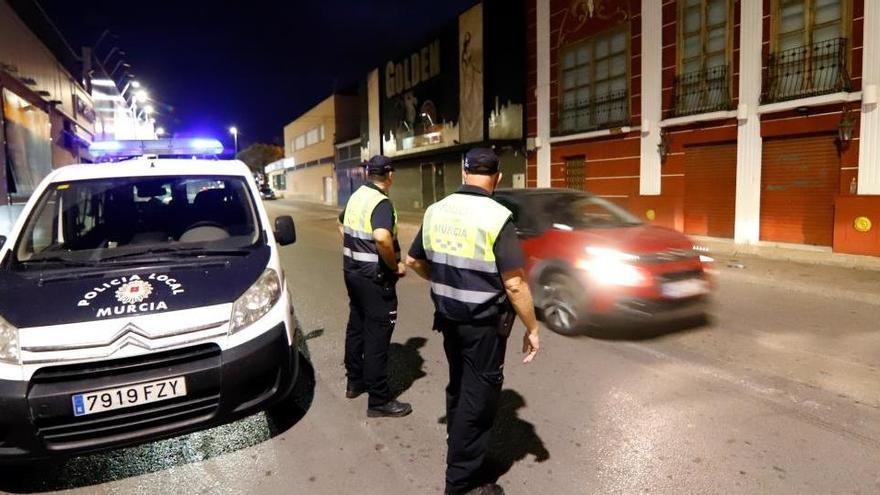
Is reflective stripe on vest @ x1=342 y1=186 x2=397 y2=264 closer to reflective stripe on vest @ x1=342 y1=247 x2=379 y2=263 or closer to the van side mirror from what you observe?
reflective stripe on vest @ x1=342 y1=247 x2=379 y2=263

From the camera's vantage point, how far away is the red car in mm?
5578

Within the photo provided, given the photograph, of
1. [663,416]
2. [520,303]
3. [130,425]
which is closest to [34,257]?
[130,425]

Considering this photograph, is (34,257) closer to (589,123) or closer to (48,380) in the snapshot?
(48,380)

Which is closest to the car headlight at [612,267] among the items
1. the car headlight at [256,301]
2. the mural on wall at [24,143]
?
the car headlight at [256,301]

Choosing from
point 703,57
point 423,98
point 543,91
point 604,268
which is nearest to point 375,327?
point 604,268

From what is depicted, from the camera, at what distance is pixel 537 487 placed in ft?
9.95

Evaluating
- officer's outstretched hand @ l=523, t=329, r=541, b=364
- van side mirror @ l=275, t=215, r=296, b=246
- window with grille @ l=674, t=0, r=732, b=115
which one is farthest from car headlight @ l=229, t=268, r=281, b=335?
window with grille @ l=674, t=0, r=732, b=115

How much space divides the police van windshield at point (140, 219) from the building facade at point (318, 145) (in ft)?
131

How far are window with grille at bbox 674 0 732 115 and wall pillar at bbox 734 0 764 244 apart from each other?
1.57 feet

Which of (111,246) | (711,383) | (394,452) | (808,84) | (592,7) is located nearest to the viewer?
(394,452)

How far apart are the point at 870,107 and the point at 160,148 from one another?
12.5 m

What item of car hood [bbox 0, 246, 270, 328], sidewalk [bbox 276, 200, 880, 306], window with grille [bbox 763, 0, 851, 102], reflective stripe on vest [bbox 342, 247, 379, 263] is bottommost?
sidewalk [bbox 276, 200, 880, 306]

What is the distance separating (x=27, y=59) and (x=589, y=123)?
15944mm

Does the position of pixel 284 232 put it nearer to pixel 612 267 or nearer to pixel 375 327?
pixel 375 327
